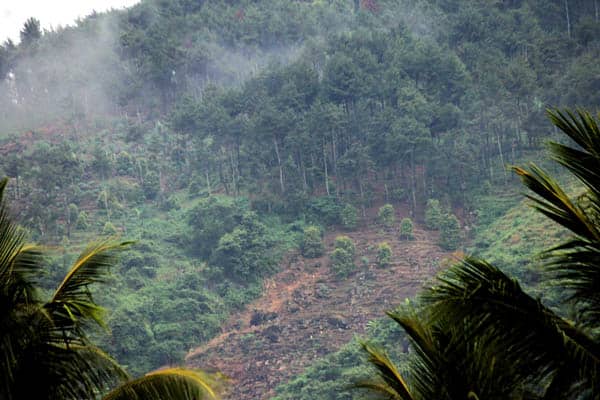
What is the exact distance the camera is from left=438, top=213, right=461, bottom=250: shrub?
35.1 metres

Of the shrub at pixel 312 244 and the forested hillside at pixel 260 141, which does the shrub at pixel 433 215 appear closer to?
the forested hillside at pixel 260 141

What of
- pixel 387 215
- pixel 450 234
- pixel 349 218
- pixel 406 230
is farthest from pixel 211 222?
pixel 450 234

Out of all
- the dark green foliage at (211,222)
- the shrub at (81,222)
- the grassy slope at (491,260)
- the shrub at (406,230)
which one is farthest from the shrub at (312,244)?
the shrub at (81,222)

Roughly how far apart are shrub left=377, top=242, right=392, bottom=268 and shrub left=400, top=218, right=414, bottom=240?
1598 mm

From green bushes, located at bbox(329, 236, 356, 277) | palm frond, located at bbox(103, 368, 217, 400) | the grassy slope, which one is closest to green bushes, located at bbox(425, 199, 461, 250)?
the grassy slope

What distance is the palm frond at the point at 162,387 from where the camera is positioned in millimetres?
4234

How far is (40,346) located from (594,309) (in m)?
2.99

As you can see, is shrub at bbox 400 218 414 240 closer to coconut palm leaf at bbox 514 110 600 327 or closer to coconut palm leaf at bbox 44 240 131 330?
coconut palm leaf at bbox 44 240 131 330

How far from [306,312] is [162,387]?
2808 centimetres

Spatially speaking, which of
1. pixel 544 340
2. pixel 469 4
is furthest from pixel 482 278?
pixel 469 4

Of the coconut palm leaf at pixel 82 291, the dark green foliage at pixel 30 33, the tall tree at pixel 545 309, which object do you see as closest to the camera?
the tall tree at pixel 545 309

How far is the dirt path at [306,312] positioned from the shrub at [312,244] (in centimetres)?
35

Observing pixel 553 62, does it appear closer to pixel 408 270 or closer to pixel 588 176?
pixel 408 270

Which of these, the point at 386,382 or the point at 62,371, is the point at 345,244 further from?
the point at 62,371
